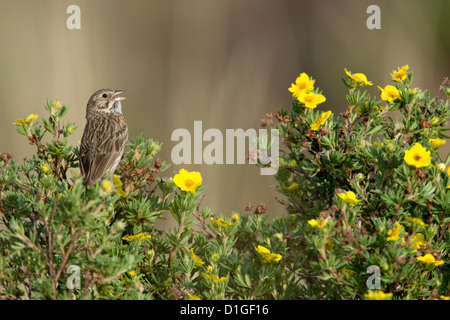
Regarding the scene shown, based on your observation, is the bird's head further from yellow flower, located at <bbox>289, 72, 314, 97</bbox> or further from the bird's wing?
yellow flower, located at <bbox>289, 72, 314, 97</bbox>

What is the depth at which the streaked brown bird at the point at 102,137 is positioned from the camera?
11.7 ft

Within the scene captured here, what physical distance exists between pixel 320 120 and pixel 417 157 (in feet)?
1.60


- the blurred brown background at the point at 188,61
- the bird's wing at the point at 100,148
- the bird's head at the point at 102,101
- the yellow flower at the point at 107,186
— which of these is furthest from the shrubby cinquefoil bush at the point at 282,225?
the blurred brown background at the point at 188,61

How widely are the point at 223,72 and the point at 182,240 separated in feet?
9.88

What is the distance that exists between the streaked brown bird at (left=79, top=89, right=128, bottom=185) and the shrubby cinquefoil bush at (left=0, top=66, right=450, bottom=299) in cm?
72

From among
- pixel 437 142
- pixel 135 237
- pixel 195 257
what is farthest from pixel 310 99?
pixel 135 237

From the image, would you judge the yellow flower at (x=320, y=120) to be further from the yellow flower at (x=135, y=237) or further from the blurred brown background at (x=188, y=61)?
the blurred brown background at (x=188, y=61)

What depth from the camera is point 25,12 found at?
4.79m

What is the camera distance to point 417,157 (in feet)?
6.73

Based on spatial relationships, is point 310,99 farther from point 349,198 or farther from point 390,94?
point 349,198

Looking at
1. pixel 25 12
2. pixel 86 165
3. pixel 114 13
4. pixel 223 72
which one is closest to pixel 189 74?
pixel 223 72

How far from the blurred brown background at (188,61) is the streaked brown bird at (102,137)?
0.26 metres

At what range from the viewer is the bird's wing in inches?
140

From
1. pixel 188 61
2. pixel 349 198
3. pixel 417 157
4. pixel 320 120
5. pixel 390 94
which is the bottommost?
pixel 349 198
